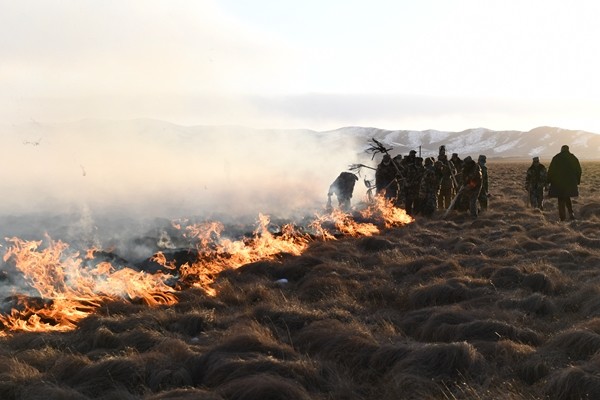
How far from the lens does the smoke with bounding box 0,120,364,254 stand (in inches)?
671

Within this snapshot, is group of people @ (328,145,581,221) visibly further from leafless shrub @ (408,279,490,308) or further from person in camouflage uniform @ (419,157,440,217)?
leafless shrub @ (408,279,490,308)

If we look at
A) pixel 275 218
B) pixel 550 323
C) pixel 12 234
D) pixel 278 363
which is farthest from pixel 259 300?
pixel 275 218

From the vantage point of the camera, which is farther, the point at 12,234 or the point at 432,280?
the point at 12,234

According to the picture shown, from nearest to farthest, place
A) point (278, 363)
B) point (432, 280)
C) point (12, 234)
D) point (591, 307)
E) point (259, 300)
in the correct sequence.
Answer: point (278, 363) < point (591, 307) < point (259, 300) < point (432, 280) < point (12, 234)

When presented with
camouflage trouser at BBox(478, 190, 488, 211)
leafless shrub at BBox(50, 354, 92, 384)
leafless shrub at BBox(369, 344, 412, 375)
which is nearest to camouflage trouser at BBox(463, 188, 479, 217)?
camouflage trouser at BBox(478, 190, 488, 211)

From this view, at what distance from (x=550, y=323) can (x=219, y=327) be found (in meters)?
4.32

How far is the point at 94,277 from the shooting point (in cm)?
984

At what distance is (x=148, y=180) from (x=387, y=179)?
18.1m

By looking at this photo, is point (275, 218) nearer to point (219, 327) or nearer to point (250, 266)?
point (250, 266)

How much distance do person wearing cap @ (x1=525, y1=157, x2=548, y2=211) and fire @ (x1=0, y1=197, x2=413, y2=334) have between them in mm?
11788

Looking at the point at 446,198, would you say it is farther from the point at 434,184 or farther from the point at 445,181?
the point at 434,184

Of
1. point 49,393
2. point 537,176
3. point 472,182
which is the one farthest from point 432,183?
point 49,393

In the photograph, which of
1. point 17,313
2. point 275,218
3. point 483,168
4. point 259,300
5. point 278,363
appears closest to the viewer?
point 278,363

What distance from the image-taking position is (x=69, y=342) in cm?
692
